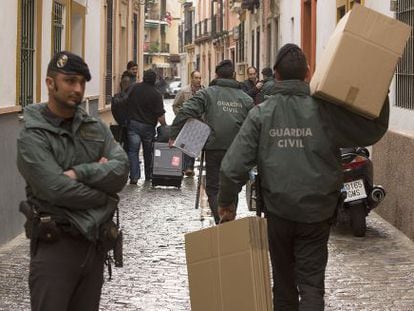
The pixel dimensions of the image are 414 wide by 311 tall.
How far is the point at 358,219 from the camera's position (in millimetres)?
10398

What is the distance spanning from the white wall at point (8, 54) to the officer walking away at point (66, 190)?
16.5ft

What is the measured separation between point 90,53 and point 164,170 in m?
2.90

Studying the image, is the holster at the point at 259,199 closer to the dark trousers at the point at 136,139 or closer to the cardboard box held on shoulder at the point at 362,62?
the cardboard box held on shoulder at the point at 362,62

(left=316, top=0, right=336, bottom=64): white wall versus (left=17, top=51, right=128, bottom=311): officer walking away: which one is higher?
(left=316, top=0, right=336, bottom=64): white wall

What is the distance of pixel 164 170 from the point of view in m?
15.1

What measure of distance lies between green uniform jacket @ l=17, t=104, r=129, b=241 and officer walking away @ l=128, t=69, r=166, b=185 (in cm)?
1090

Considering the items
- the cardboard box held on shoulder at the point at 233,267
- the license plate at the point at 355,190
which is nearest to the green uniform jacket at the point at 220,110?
the license plate at the point at 355,190

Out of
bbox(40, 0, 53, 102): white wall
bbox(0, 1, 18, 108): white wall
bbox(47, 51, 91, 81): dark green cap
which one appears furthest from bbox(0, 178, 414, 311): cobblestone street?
bbox(47, 51, 91, 81): dark green cap

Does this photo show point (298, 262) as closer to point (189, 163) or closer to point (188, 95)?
point (188, 95)

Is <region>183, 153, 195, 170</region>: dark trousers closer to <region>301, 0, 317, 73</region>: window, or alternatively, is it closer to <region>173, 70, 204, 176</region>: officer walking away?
<region>173, 70, 204, 176</region>: officer walking away

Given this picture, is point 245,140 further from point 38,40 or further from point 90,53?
point 90,53

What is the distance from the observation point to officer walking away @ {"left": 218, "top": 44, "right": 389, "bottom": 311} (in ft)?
18.1

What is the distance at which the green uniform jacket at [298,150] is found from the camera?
18.1ft

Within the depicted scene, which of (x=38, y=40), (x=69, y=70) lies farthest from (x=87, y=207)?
(x=38, y=40)
